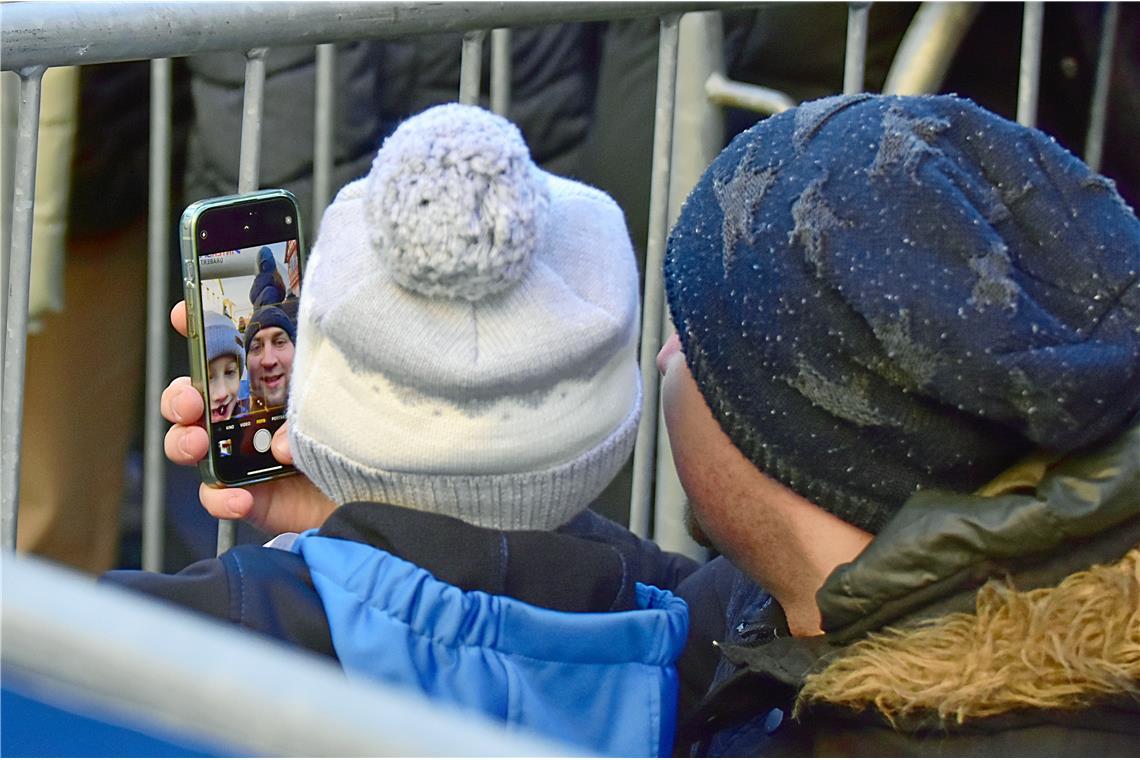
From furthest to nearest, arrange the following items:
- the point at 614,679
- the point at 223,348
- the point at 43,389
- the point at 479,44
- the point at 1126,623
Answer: the point at 43,389, the point at 479,44, the point at 223,348, the point at 614,679, the point at 1126,623

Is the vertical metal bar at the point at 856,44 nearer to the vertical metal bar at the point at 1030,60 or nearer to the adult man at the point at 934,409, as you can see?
the vertical metal bar at the point at 1030,60

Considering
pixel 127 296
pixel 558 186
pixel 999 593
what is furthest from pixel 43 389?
pixel 999 593

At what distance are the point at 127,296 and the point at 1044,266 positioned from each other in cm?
212

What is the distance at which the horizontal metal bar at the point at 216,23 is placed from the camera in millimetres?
1265

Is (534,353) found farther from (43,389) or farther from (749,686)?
(43,389)

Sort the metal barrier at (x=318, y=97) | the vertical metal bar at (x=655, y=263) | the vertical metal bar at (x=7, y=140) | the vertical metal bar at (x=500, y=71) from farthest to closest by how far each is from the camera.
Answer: the vertical metal bar at (x=7, y=140) < the vertical metal bar at (x=500, y=71) < the vertical metal bar at (x=655, y=263) < the metal barrier at (x=318, y=97)

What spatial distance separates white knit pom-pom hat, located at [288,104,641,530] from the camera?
1.06 m

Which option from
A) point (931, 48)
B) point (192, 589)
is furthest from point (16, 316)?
point (931, 48)

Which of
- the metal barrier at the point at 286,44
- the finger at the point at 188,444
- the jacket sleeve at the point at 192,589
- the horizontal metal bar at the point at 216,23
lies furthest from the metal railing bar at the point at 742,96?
the jacket sleeve at the point at 192,589

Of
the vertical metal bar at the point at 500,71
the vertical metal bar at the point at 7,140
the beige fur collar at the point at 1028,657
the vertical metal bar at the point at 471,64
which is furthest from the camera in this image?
the vertical metal bar at the point at 7,140

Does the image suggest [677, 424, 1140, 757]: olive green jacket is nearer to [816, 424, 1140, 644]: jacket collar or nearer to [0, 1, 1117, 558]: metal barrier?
[816, 424, 1140, 644]: jacket collar

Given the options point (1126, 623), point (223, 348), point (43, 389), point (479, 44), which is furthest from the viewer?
point (43, 389)

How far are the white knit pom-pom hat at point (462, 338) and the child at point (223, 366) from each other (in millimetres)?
225

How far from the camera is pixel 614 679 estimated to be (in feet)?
3.82
